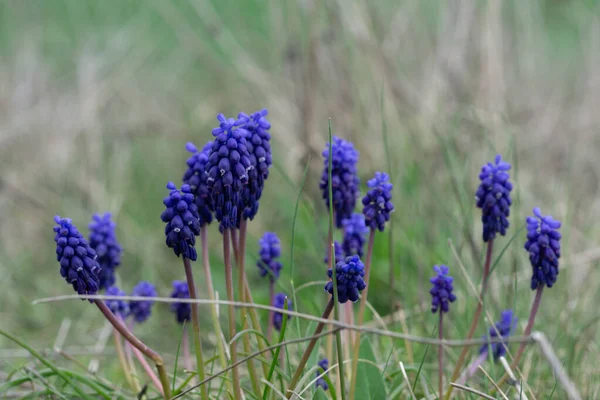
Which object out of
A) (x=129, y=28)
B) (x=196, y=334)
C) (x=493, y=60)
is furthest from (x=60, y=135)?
(x=196, y=334)

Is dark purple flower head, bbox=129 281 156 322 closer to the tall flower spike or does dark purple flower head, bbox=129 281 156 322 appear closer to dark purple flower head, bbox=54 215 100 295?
the tall flower spike

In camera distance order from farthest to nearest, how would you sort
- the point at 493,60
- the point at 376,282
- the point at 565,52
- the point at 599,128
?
the point at 565,52
the point at 599,128
the point at 493,60
the point at 376,282

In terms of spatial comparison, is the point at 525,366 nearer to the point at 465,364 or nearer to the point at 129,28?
the point at 465,364

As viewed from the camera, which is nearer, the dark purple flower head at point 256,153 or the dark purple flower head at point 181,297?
the dark purple flower head at point 256,153

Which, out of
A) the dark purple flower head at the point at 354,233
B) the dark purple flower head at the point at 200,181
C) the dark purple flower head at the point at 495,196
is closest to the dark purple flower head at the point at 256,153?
the dark purple flower head at the point at 200,181

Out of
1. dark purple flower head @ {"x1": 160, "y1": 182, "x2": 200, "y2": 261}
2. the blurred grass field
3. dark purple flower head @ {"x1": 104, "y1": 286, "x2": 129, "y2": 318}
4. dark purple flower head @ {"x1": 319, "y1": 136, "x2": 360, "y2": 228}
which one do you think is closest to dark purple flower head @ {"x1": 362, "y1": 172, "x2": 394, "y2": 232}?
dark purple flower head @ {"x1": 319, "y1": 136, "x2": 360, "y2": 228}

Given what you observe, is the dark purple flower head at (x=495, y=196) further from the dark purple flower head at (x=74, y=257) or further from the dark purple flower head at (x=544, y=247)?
the dark purple flower head at (x=74, y=257)

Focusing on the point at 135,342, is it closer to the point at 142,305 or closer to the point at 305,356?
the point at 305,356
